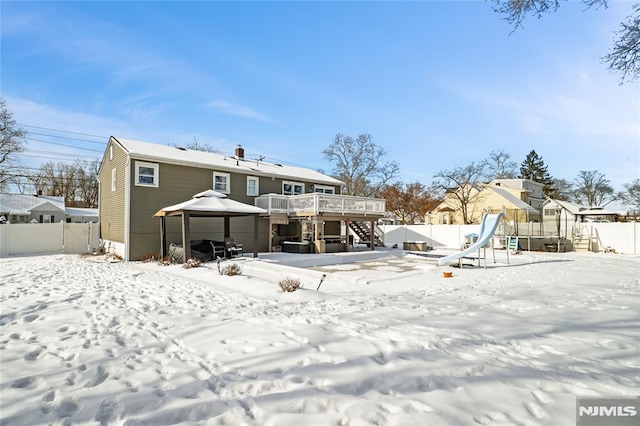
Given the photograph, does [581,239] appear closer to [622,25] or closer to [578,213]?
[622,25]

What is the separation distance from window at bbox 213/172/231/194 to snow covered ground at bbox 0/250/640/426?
10.7 m

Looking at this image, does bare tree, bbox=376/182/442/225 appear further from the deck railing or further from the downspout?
the downspout

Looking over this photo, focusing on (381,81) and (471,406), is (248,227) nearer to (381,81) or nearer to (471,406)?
(381,81)

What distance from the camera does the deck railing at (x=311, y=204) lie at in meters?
17.5

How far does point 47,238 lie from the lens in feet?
59.8

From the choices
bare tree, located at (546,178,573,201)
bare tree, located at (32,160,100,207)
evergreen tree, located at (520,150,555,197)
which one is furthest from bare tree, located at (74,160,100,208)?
bare tree, located at (546,178,573,201)

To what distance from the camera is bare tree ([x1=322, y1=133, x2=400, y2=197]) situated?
41.8m

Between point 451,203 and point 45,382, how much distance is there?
1606 inches

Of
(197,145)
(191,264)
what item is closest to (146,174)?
(191,264)

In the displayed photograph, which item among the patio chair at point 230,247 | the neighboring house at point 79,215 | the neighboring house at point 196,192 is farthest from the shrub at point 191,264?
the neighboring house at point 79,215

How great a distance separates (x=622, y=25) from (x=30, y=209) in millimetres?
42108

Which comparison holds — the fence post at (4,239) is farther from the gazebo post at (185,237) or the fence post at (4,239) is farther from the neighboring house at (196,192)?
the gazebo post at (185,237)

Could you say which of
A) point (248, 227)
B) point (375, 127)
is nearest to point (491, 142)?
point (375, 127)

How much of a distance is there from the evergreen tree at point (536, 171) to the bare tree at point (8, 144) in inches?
2551
